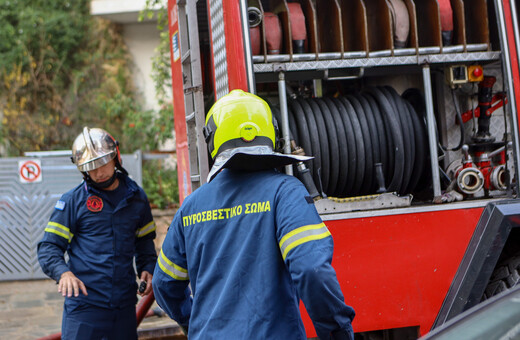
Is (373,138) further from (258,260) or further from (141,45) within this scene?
(141,45)

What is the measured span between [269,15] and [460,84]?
1.44 meters

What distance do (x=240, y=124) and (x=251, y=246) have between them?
1.67ft

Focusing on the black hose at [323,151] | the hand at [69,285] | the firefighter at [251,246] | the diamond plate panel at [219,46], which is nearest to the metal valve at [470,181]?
the black hose at [323,151]

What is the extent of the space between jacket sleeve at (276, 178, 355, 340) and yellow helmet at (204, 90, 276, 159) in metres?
0.30

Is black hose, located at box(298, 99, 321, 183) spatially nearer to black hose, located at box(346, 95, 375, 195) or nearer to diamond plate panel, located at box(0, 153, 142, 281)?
black hose, located at box(346, 95, 375, 195)

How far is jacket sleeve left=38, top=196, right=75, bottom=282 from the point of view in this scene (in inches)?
161

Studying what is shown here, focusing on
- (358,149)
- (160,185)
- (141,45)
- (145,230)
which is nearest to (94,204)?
(145,230)

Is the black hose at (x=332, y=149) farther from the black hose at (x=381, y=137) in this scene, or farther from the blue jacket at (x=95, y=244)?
the blue jacket at (x=95, y=244)

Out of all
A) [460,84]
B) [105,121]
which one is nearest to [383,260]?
[460,84]

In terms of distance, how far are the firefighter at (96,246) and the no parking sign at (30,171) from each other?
647 centimetres

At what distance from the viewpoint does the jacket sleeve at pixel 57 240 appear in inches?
161

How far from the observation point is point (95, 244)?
14.0 ft

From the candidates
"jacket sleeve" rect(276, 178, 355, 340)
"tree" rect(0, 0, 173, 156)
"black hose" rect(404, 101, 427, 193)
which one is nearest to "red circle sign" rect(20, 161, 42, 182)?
"tree" rect(0, 0, 173, 156)

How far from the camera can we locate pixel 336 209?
410 cm
